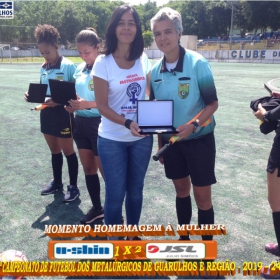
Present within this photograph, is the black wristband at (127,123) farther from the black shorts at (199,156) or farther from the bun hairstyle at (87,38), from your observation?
the bun hairstyle at (87,38)

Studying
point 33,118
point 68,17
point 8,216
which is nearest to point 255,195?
point 8,216

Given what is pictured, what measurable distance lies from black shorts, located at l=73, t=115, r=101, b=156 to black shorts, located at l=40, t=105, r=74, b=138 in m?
0.52

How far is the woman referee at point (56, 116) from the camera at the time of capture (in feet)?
12.9

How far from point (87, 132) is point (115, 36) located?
1.21 m

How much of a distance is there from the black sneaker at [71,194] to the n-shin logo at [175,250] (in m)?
1.70

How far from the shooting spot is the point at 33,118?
8805 millimetres

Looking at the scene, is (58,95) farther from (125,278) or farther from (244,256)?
(244,256)

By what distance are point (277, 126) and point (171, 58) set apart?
1.02m

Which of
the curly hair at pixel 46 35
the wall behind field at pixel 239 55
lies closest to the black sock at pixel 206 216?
the curly hair at pixel 46 35

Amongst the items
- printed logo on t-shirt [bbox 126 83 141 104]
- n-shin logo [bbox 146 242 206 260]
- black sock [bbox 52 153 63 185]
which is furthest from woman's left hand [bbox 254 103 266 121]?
black sock [bbox 52 153 63 185]

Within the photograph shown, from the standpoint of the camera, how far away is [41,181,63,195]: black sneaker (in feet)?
14.7

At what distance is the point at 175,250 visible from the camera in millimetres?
2834

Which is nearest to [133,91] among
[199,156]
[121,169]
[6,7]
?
[121,169]

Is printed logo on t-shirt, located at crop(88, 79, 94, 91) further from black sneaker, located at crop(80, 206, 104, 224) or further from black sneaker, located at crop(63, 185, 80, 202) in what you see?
black sneaker, located at crop(63, 185, 80, 202)
